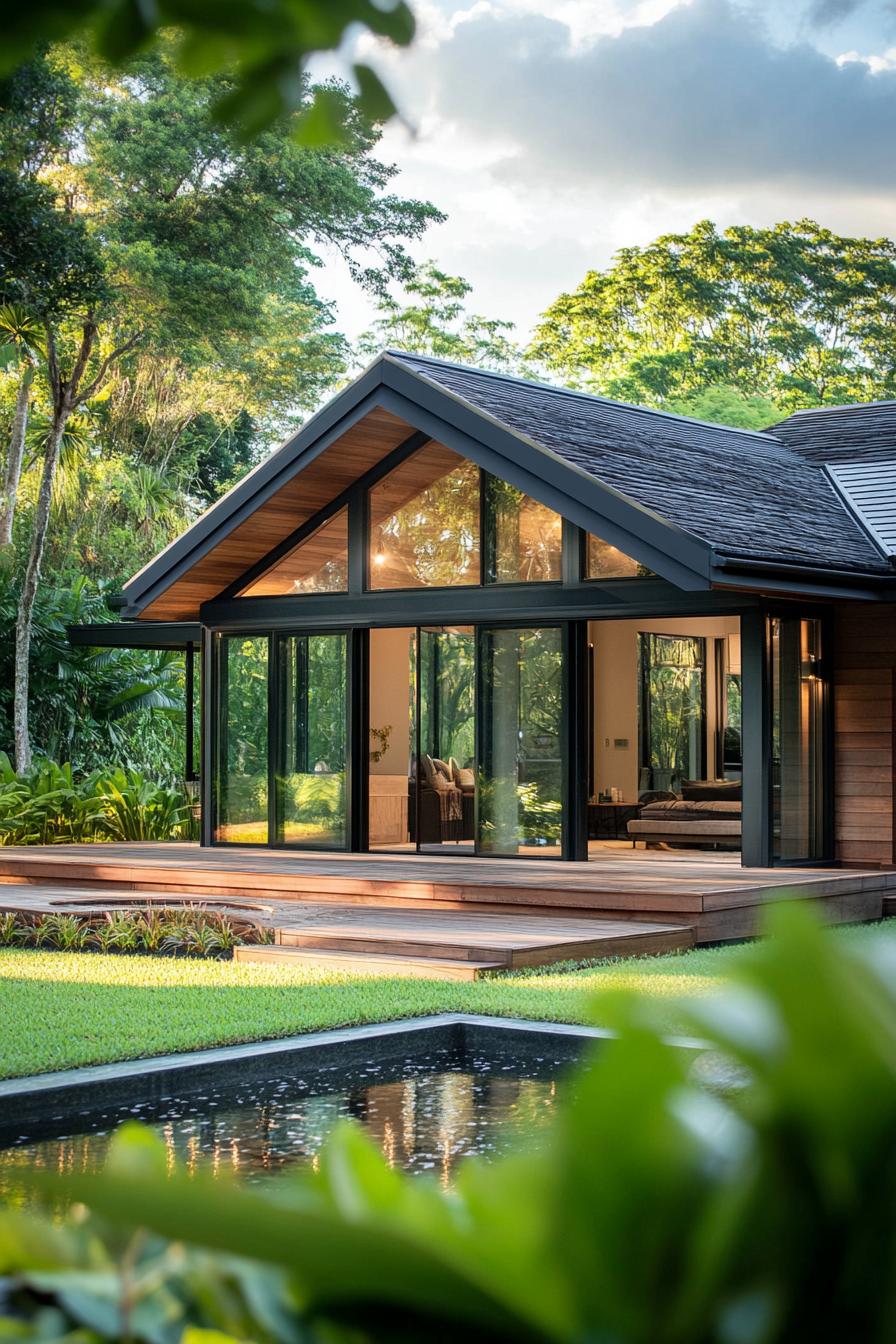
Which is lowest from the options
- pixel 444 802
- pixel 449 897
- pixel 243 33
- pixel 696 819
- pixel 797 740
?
pixel 449 897

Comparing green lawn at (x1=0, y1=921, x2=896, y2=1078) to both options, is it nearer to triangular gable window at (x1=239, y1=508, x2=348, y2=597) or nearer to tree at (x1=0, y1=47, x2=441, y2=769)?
triangular gable window at (x1=239, y1=508, x2=348, y2=597)

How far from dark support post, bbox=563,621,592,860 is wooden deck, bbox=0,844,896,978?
340 mm

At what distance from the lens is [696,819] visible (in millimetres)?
17047

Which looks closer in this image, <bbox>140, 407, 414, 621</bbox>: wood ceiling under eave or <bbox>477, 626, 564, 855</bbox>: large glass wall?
<bbox>477, 626, 564, 855</bbox>: large glass wall

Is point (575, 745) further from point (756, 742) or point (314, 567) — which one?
point (314, 567)

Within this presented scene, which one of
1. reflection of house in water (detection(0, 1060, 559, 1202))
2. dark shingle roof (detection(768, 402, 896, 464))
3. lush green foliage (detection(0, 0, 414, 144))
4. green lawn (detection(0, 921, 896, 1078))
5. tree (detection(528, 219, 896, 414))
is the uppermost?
tree (detection(528, 219, 896, 414))

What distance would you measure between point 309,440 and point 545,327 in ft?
84.2

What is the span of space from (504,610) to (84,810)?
230 inches

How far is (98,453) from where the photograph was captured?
1245 inches

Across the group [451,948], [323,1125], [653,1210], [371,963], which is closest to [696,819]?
[451,948]

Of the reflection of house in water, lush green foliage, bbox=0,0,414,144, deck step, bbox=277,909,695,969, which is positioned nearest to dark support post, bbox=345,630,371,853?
Answer: deck step, bbox=277,909,695,969

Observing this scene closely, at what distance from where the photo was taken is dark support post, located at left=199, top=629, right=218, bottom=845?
54.0 ft

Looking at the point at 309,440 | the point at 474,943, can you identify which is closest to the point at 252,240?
the point at 309,440

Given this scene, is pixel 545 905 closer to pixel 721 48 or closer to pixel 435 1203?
pixel 435 1203
